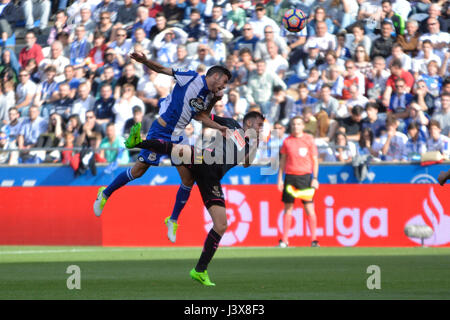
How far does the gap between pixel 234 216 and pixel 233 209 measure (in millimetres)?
140

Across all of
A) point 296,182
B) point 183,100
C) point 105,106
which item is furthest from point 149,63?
point 105,106

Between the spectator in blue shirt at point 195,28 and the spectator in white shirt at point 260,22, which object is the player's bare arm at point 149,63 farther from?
the spectator in blue shirt at point 195,28

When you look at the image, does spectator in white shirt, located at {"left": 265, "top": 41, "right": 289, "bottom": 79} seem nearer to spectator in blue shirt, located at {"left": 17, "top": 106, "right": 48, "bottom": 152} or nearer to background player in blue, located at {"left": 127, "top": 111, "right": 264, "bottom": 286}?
spectator in blue shirt, located at {"left": 17, "top": 106, "right": 48, "bottom": 152}

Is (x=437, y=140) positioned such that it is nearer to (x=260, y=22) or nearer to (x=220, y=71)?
(x=260, y=22)

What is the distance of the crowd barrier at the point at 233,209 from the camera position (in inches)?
713

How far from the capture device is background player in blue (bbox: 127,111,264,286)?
35.4 ft

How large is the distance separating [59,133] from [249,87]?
4.46 meters

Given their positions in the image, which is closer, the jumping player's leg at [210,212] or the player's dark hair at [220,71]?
the jumping player's leg at [210,212]

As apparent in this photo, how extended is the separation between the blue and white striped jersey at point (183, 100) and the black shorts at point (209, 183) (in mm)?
1012

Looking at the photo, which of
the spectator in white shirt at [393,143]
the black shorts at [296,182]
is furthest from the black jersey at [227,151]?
the spectator in white shirt at [393,143]

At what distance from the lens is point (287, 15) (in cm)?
1727

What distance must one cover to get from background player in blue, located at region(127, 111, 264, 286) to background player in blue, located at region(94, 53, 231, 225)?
0.29 m

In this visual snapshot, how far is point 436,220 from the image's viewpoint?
17766 mm
